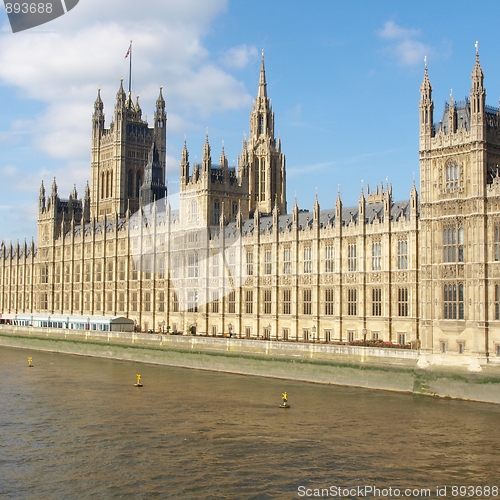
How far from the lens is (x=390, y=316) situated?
7556 centimetres

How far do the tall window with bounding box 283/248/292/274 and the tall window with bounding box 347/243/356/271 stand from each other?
922 centimetres

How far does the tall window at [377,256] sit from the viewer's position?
77375 millimetres

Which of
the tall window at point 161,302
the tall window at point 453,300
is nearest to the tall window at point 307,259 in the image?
the tall window at point 453,300

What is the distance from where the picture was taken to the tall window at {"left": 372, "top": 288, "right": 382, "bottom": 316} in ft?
253

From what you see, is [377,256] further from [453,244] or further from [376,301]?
[453,244]

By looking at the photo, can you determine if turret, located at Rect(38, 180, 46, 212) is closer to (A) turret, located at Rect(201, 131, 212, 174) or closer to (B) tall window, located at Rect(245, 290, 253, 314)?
(A) turret, located at Rect(201, 131, 212, 174)

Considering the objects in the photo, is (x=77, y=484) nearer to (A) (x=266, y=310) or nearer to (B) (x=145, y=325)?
(A) (x=266, y=310)

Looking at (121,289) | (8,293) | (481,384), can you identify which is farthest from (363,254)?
(8,293)

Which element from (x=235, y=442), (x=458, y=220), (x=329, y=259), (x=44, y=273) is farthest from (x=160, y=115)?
(x=235, y=442)

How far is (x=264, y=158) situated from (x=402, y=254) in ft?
146

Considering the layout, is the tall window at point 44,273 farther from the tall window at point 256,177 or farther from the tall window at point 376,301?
the tall window at point 376,301

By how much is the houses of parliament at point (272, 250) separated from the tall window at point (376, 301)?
0.15 m

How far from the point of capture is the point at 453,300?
60188 mm

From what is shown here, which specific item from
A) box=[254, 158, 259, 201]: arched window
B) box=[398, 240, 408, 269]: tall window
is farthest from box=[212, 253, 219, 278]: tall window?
box=[398, 240, 408, 269]: tall window
